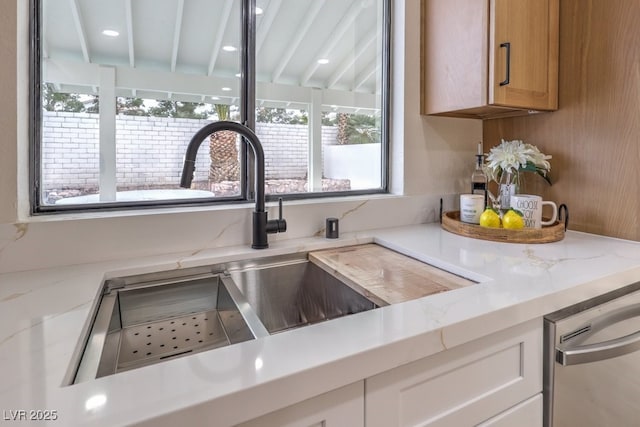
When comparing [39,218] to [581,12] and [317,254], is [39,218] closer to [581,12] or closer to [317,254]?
[317,254]

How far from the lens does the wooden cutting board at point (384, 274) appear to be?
81 centimetres

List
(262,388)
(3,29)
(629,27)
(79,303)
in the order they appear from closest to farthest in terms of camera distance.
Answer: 1. (262,388)
2. (79,303)
3. (3,29)
4. (629,27)

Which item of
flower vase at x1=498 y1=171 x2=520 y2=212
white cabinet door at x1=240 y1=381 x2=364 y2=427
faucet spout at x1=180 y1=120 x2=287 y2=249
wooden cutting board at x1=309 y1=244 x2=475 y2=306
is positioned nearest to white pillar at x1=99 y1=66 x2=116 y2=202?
faucet spout at x1=180 y1=120 x2=287 y2=249

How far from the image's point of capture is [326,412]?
53 cm

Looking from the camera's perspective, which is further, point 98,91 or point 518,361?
point 98,91

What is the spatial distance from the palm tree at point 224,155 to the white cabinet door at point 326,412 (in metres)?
0.95

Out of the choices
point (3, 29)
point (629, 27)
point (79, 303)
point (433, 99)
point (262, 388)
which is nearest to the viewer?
point (262, 388)

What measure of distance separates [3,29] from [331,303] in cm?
114

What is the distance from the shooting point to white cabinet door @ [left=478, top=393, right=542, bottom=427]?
706 millimetres

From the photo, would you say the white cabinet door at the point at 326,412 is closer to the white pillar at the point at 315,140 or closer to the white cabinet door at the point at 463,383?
the white cabinet door at the point at 463,383

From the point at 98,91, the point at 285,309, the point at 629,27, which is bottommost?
the point at 285,309

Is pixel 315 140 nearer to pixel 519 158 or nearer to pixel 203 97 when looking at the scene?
pixel 203 97

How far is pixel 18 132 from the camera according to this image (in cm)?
94

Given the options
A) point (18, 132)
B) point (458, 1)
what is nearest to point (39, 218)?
point (18, 132)
